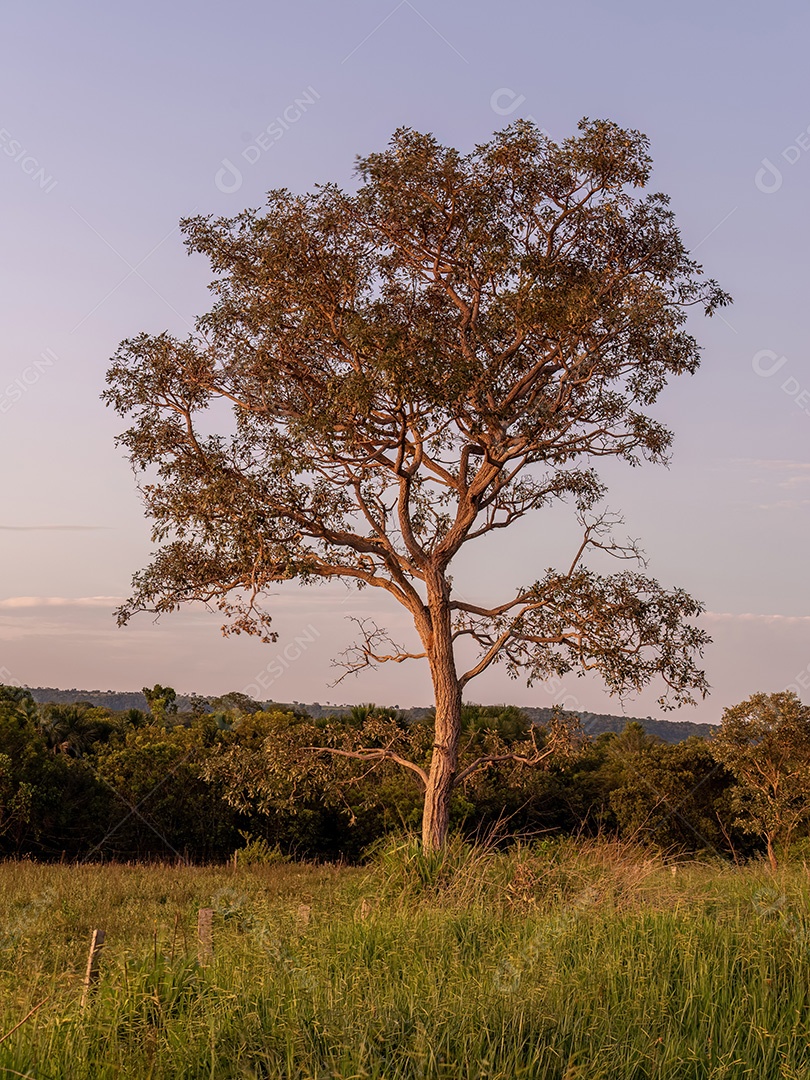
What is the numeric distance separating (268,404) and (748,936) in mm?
10038

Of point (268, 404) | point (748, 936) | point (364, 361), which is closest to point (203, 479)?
point (268, 404)

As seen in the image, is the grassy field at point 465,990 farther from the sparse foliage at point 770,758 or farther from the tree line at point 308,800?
the sparse foliage at point 770,758

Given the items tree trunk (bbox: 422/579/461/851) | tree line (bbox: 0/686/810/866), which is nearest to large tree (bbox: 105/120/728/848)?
tree trunk (bbox: 422/579/461/851)

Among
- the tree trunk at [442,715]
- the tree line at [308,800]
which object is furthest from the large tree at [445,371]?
the tree line at [308,800]

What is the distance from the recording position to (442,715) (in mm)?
15016

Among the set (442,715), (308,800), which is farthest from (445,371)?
(308,800)

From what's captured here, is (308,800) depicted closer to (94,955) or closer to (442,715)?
(442,715)

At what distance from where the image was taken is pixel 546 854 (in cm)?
1240

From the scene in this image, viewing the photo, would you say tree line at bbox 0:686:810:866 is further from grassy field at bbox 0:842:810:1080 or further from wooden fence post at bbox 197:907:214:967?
wooden fence post at bbox 197:907:214:967

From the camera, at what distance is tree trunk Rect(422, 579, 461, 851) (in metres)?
14.6

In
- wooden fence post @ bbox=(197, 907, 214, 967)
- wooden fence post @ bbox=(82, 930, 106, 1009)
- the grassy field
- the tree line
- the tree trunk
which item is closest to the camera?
the grassy field

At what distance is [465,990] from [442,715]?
8.41m

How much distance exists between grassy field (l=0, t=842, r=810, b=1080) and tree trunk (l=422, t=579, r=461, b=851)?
11.1 feet

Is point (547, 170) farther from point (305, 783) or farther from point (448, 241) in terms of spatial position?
point (305, 783)
